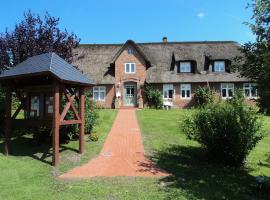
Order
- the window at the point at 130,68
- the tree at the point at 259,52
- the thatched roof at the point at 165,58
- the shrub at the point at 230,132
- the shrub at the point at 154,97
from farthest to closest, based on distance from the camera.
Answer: the thatched roof at the point at 165,58, the window at the point at 130,68, the shrub at the point at 154,97, the shrub at the point at 230,132, the tree at the point at 259,52

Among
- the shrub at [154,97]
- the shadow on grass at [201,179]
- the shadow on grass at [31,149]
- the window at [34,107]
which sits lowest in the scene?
the shadow on grass at [201,179]

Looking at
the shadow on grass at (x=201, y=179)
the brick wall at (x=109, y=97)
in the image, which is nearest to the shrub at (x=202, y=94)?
the brick wall at (x=109, y=97)

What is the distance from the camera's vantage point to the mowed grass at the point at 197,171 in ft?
28.6

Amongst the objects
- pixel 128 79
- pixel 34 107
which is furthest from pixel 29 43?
pixel 128 79

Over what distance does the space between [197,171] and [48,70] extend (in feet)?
18.6

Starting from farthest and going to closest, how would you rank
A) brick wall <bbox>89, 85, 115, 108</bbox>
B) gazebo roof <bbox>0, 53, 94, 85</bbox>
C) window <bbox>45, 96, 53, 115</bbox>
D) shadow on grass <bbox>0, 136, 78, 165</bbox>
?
1. brick wall <bbox>89, 85, 115, 108</bbox>
2. window <bbox>45, 96, 53, 115</bbox>
3. shadow on grass <bbox>0, 136, 78, 165</bbox>
4. gazebo roof <bbox>0, 53, 94, 85</bbox>

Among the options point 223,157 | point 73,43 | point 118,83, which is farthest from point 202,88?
point 223,157

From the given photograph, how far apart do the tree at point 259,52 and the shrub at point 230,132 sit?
238 cm

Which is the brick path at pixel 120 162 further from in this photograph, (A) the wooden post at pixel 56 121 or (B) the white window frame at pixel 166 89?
(B) the white window frame at pixel 166 89

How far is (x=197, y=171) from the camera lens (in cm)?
1063

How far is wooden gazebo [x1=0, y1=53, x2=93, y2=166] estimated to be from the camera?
37.7 ft

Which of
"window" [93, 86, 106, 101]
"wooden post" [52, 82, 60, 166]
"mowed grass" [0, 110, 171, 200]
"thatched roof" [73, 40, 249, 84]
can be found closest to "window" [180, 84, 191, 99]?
"thatched roof" [73, 40, 249, 84]

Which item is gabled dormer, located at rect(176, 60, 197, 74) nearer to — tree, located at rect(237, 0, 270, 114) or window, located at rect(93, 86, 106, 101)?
window, located at rect(93, 86, 106, 101)

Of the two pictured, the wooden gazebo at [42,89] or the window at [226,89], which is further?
the window at [226,89]
